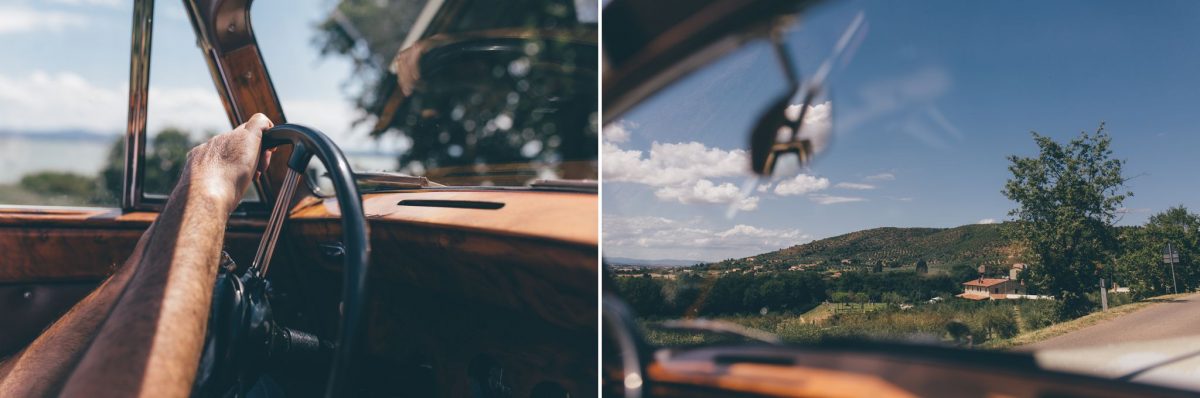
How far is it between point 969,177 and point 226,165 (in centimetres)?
102

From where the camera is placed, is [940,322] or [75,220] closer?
[940,322]

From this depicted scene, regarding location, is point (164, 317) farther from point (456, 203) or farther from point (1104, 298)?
point (1104, 298)

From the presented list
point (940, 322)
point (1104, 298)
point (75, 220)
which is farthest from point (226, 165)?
point (1104, 298)

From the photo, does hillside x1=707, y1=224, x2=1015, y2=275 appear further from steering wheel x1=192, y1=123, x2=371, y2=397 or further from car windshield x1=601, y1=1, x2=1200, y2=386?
steering wheel x1=192, y1=123, x2=371, y2=397

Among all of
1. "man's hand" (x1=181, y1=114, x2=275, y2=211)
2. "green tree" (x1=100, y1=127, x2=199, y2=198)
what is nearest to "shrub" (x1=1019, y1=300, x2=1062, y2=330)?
"man's hand" (x1=181, y1=114, x2=275, y2=211)

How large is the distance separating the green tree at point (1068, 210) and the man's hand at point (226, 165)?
102 centimetres

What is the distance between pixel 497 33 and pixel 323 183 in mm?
525

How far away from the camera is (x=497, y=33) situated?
4.41 ft

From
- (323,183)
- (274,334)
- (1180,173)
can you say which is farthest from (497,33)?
(1180,173)

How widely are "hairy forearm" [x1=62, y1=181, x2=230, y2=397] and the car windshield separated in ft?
2.11

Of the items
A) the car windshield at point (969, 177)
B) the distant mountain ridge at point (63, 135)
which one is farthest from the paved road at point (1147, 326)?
the distant mountain ridge at point (63, 135)

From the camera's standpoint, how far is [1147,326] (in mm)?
496

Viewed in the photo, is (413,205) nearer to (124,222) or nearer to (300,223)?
(300,223)

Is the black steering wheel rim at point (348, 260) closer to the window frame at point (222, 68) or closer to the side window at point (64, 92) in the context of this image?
the window frame at point (222, 68)
